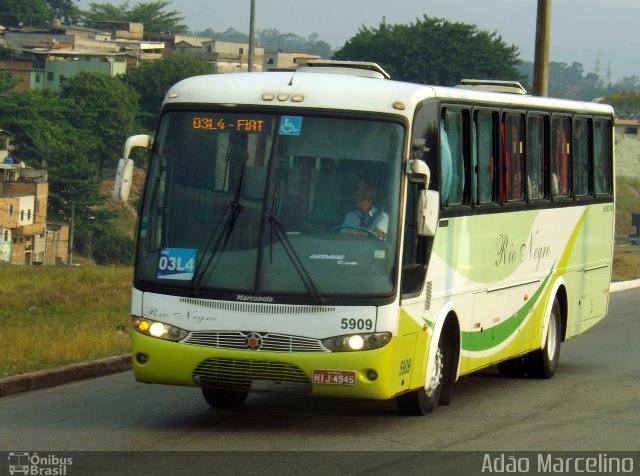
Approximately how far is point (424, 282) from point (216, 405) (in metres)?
2.11

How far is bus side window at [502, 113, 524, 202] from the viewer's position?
43.3ft

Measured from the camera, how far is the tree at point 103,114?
389 ft

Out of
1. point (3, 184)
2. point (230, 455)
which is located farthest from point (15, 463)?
point (3, 184)

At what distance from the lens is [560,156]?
1485 cm

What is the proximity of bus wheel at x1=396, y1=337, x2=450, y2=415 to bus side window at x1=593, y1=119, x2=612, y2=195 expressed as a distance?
510 centimetres

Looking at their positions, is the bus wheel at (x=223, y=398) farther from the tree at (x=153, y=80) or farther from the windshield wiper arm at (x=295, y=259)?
the tree at (x=153, y=80)

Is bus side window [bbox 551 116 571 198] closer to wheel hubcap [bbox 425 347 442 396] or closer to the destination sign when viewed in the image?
wheel hubcap [bbox 425 347 442 396]

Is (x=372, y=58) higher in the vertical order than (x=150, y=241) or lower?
higher

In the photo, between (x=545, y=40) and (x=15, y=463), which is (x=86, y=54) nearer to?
(x=545, y=40)

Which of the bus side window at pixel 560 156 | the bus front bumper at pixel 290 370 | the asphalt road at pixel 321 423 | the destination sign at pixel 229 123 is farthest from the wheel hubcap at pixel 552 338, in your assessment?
the destination sign at pixel 229 123

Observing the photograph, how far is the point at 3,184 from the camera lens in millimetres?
92438

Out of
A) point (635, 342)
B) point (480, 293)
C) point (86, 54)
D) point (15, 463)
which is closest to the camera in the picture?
point (15, 463)

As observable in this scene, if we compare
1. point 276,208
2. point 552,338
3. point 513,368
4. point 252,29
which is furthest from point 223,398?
point 252,29

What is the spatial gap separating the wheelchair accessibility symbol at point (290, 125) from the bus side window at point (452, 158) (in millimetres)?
1459
